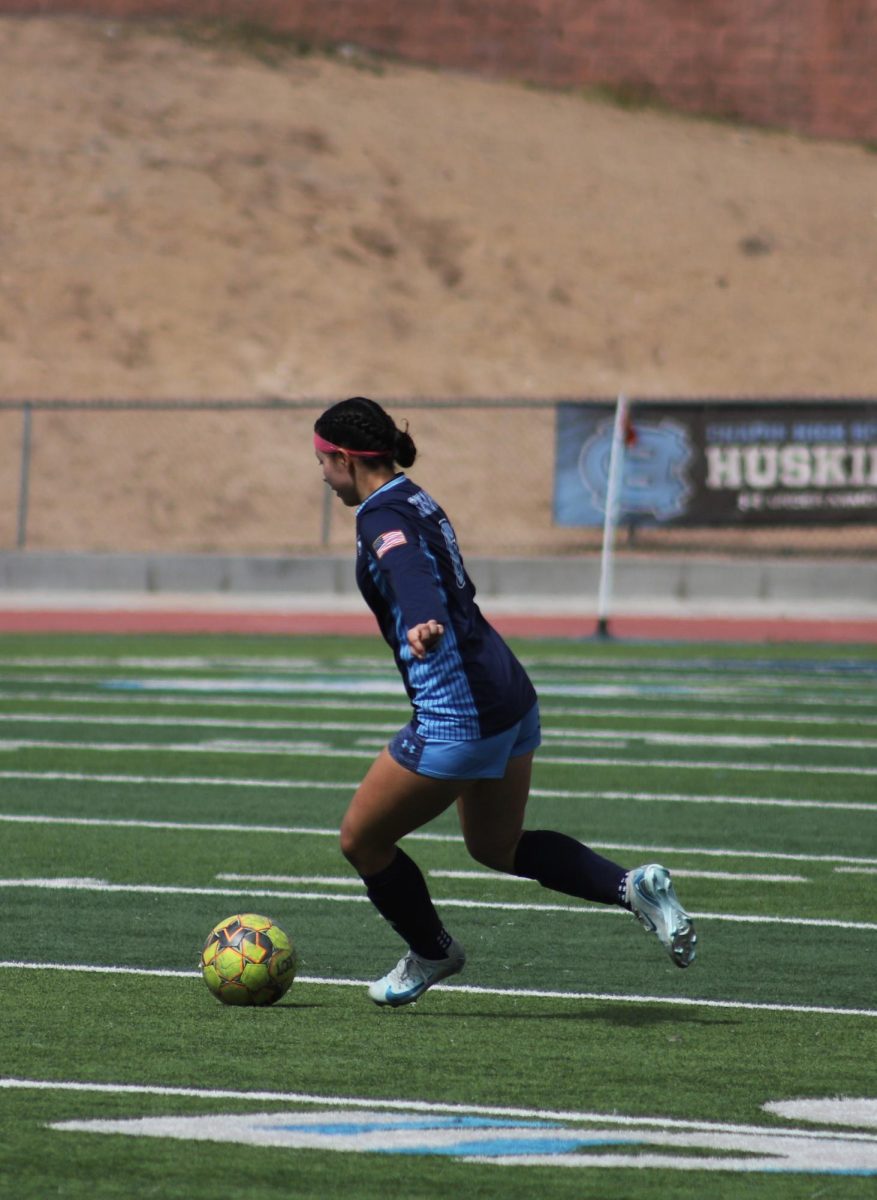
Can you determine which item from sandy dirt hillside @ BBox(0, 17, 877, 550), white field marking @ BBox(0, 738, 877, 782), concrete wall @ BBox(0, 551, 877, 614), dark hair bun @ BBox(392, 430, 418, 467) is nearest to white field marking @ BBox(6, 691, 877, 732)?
white field marking @ BBox(0, 738, 877, 782)

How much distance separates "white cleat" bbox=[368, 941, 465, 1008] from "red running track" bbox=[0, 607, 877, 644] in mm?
14774

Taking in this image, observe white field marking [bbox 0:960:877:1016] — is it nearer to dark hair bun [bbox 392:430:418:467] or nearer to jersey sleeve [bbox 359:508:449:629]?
jersey sleeve [bbox 359:508:449:629]

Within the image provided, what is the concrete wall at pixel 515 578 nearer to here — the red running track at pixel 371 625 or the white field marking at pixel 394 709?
the red running track at pixel 371 625

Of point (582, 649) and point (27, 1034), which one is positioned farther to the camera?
point (582, 649)

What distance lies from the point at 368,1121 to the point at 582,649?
14844 millimetres

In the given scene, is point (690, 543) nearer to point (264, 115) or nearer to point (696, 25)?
point (264, 115)

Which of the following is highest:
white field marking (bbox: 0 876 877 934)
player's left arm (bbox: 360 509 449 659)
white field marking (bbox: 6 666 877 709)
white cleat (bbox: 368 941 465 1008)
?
player's left arm (bbox: 360 509 449 659)

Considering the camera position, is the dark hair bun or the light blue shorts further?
the dark hair bun

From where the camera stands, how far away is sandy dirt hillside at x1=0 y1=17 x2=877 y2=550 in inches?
1415

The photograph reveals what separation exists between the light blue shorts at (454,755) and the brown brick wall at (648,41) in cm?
4785

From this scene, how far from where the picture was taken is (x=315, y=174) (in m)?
45.7

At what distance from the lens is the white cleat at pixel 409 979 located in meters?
5.98

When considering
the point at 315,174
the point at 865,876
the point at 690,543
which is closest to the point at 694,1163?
the point at 865,876

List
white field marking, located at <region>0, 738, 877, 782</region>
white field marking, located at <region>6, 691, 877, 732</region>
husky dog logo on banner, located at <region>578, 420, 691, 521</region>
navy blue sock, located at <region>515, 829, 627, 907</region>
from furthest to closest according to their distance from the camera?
husky dog logo on banner, located at <region>578, 420, 691, 521</region> → white field marking, located at <region>6, 691, 877, 732</region> → white field marking, located at <region>0, 738, 877, 782</region> → navy blue sock, located at <region>515, 829, 627, 907</region>
